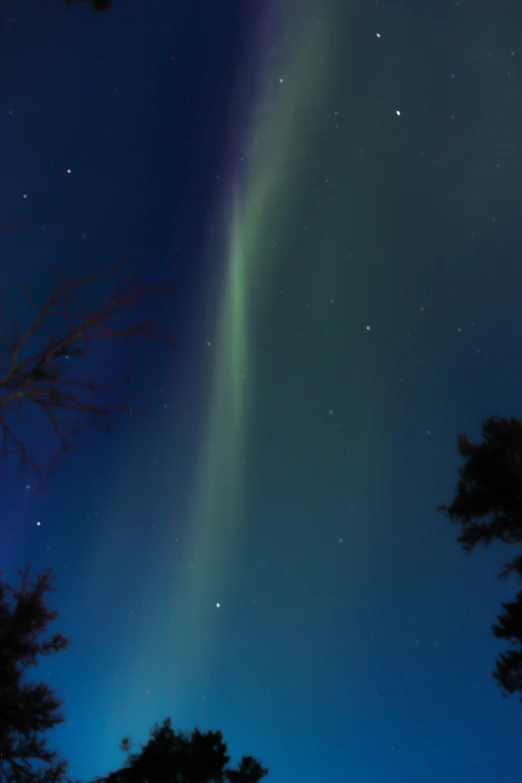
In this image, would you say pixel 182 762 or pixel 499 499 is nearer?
pixel 499 499

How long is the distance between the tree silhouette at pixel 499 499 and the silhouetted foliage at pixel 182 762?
8.95 metres

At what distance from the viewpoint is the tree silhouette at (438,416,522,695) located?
7926mm

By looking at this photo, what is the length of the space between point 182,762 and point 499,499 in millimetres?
11078

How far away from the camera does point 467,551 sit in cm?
859

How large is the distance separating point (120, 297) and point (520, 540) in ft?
27.0

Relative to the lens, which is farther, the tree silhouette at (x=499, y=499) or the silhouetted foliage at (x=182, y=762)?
the silhouetted foliage at (x=182, y=762)

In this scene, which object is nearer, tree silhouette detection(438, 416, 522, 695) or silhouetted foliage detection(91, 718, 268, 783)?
tree silhouette detection(438, 416, 522, 695)

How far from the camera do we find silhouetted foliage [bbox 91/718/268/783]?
1277 centimetres

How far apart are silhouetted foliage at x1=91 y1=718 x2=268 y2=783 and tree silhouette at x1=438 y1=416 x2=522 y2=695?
29.3 feet

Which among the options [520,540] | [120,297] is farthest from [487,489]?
[120,297]

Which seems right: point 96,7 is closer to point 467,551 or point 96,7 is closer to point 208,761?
point 467,551

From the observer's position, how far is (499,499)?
325 inches

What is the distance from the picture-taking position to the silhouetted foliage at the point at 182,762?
12.8 metres

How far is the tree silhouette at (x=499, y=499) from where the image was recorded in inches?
312
